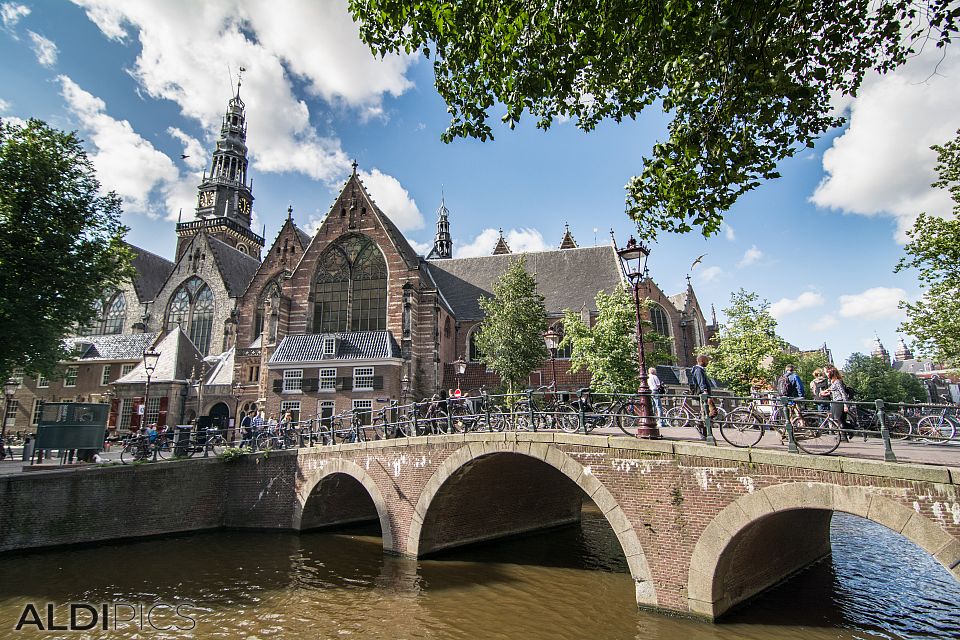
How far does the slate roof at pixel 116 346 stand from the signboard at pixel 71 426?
19845 mm

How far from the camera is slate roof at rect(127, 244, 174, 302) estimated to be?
42781 millimetres

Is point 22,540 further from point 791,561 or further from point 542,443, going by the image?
point 791,561

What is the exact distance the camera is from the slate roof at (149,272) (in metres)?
42.8

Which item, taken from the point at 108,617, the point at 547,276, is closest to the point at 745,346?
the point at 547,276

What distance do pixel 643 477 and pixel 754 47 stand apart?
24.2 ft

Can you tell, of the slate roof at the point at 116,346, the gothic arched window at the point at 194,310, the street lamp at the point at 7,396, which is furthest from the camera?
the gothic arched window at the point at 194,310

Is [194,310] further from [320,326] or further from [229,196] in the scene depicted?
[229,196]

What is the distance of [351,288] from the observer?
30422mm

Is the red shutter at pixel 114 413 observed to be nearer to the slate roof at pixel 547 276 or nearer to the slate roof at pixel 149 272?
the slate roof at pixel 149 272

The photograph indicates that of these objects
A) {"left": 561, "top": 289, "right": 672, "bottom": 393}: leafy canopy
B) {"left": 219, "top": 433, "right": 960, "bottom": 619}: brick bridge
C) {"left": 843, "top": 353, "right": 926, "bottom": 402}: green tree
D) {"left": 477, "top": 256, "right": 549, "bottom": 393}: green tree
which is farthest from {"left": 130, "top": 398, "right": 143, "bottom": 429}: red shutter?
{"left": 843, "top": 353, "right": 926, "bottom": 402}: green tree

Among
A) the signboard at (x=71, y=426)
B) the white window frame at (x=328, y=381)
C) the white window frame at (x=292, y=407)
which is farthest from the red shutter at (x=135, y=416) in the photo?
the signboard at (x=71, y=426)

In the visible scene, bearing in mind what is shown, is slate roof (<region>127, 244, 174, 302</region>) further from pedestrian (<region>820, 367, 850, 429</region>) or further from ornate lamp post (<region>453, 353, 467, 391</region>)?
pedestrian (<region>820, 367, 850, 429</region>)

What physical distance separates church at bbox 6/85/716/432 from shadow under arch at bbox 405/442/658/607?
13264 mm

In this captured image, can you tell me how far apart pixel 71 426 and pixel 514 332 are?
1907 cm
